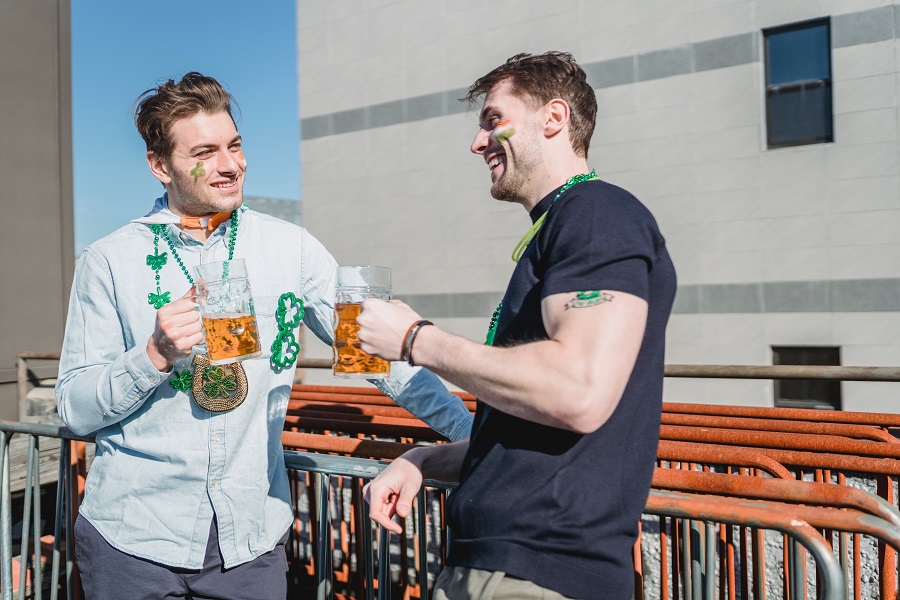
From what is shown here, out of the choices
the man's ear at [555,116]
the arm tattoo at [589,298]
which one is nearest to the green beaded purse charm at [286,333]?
the man's ear at [555,116]

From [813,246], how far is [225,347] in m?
8.16

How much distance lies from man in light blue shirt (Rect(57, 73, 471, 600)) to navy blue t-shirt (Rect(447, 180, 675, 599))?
69cm

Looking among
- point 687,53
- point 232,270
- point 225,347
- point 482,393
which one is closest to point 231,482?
point 225,347

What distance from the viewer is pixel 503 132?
1.68 m

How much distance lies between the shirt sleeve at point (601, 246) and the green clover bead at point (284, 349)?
3.51ft

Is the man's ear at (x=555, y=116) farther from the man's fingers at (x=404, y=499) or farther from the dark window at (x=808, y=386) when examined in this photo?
the dark window at (x=808, y=386)

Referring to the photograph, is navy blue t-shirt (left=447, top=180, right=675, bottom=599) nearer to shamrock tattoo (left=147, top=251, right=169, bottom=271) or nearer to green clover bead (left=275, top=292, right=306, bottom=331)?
green clover bead (left=275, top=292, right=306, bottom=331)

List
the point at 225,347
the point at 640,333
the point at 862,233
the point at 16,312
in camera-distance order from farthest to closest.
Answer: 1. the point at 862,233
2. the point at 16,312
3. the point at 225,347
4. the point at 640,333

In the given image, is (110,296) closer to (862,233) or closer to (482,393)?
(482,393)

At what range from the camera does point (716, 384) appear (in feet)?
28.3

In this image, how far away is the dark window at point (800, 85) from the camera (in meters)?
8.26

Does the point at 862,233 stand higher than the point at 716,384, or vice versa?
the point at 862,233

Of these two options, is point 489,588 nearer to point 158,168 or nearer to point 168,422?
point 168,422

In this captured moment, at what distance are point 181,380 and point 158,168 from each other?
2.27 ft
